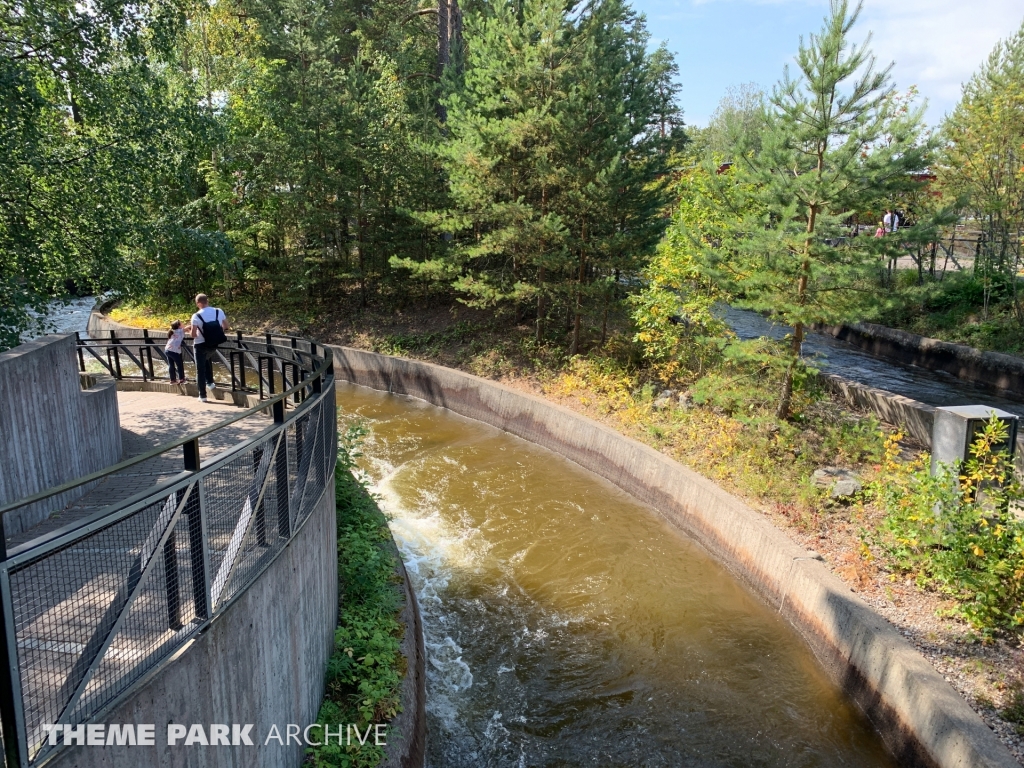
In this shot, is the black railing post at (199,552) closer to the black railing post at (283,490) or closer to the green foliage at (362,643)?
the black railing post at (283,490)

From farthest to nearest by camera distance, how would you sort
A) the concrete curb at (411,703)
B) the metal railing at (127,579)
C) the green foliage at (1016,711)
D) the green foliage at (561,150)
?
the green foliage at (561,150) < the green foliage at (1016,711) < the concrete curb at (411,703) < the metal railing at (127,579)

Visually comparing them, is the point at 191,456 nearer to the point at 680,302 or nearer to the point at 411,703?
the point at 411,703

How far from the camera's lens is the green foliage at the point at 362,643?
18.0 ft

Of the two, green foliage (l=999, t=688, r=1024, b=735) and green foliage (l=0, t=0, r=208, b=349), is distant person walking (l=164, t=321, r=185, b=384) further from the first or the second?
green foliage (l=999, t=688, r=1024, b=735)

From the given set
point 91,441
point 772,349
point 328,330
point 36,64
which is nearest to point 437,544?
point 91,441

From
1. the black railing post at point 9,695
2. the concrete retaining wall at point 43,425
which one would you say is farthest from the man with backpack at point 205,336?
the black railing post at point 9,695

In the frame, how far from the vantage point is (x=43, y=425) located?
20.6 ft

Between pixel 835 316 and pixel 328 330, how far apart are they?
59.1ft

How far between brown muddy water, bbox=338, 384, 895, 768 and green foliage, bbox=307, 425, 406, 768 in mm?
1174

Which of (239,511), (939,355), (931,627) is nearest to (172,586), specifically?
(239,511)

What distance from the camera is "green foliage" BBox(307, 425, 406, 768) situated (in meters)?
5.50

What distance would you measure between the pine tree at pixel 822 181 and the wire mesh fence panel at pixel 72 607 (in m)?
9.79

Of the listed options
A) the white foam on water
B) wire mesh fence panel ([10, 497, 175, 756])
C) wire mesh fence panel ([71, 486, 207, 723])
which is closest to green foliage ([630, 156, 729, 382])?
the white foam on water

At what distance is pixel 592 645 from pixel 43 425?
20.8ft
